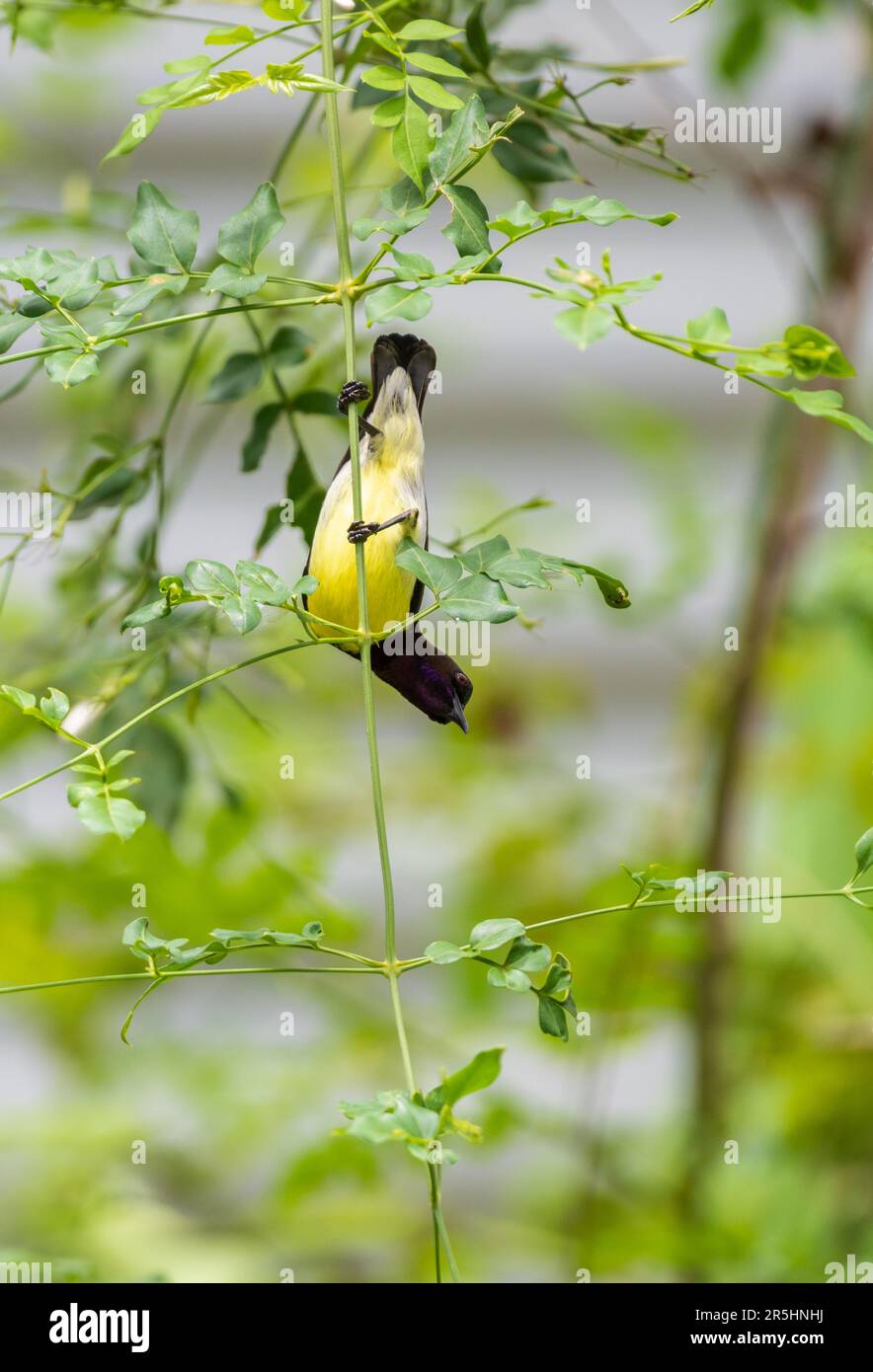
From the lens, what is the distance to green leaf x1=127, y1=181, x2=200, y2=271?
53 centimetres

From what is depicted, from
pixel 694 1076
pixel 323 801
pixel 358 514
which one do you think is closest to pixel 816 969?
pixel 694 1076

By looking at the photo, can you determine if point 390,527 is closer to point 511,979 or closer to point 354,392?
point 354,392

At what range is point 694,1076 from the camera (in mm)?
1298

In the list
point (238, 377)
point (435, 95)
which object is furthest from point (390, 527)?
point (435, 95)

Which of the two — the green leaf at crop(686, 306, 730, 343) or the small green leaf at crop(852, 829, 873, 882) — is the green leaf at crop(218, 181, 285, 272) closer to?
the green leaf at crop(686, 306, 730, 343)

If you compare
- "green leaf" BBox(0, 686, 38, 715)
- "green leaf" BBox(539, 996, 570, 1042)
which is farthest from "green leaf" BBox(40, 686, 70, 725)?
"green leaf" BBox(539, 996, 570, 1042)

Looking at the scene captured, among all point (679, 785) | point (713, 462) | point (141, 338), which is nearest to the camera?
point (141, 338)

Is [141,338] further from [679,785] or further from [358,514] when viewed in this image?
[679,785]

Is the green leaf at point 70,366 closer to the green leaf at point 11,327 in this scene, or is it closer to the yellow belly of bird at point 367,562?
the green leaf at point 11,327

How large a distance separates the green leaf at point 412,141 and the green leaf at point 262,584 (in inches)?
6.3

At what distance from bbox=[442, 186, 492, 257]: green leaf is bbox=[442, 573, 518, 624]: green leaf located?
4.9 inches

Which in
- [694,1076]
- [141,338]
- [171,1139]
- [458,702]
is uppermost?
[141,338]

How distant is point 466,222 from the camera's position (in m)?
0.50
